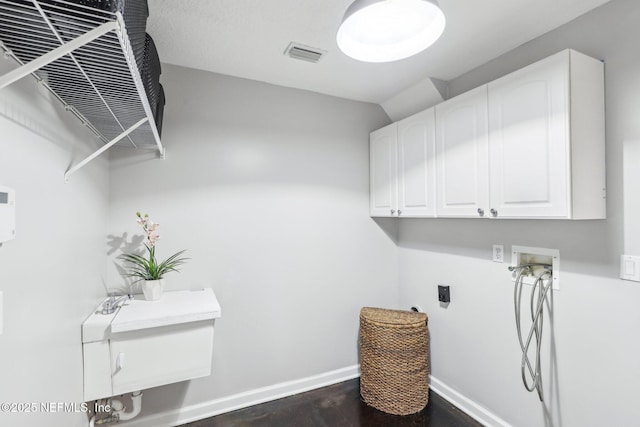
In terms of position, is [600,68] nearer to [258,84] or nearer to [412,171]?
[412,171]

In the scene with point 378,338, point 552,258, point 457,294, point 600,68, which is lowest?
point 378,338

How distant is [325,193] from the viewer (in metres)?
2.49

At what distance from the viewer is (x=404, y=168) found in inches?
90.3

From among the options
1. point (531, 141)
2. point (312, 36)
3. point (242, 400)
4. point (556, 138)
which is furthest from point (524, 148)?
point (242, 400)

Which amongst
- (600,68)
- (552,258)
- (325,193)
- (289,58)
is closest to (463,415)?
(552,258)

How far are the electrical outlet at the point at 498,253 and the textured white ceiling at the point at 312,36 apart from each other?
122cm

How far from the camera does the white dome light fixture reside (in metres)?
1.10

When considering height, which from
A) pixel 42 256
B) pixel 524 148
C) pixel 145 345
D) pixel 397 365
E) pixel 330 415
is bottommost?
pixel 330 415

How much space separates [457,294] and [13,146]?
242 centimetres

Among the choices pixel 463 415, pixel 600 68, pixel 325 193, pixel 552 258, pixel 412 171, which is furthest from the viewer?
pixel 325 193

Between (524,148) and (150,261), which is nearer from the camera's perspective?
(524,148)

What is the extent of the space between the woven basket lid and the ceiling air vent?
1842mm

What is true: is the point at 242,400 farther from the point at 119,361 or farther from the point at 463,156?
the point at 463,156

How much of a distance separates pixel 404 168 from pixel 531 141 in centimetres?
90
